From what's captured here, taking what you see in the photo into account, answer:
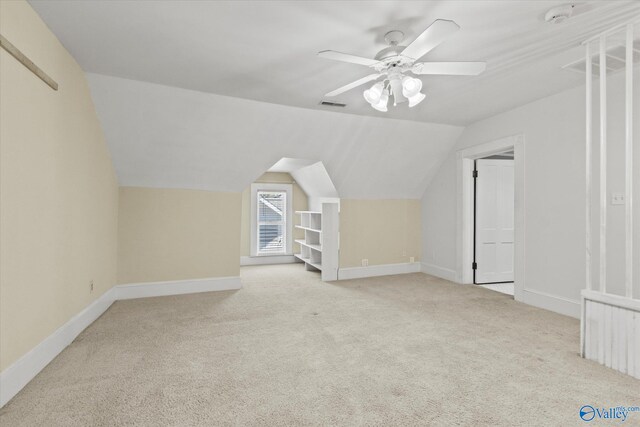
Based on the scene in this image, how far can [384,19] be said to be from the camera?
216 cm

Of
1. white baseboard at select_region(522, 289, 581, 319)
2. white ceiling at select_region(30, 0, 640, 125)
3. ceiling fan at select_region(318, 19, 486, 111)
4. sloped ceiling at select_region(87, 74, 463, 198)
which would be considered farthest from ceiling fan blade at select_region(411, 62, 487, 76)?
white baseboard at select_region(522, 289, 581, 319)

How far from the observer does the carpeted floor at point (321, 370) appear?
1798mm

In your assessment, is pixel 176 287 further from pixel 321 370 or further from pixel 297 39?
pixel 297 39

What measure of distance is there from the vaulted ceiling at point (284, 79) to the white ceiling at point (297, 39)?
0.01 metres

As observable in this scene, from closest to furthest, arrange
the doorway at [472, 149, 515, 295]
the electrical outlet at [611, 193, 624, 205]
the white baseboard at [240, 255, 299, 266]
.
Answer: the electrical outlet at [611, 193, 624, 205], the doorway at [472, 149, 515, 295], the white baseboard at [240, 255, 299, 266]

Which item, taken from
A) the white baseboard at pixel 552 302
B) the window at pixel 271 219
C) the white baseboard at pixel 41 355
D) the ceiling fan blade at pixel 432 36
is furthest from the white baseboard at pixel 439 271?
the white baseboard at pixel 41 355

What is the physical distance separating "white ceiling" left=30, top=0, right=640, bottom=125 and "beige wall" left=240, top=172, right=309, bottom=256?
3.62 meters

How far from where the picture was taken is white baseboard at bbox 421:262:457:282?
5207mm

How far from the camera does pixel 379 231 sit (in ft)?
18.8

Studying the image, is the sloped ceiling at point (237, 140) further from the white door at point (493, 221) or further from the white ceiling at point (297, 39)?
the white door at point (493, 221)

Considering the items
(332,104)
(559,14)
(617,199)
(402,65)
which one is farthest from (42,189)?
(617,199)

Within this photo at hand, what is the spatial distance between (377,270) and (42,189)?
4728 mm

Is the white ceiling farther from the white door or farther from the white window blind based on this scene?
the white window blind

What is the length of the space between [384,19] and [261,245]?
18.4 feet
